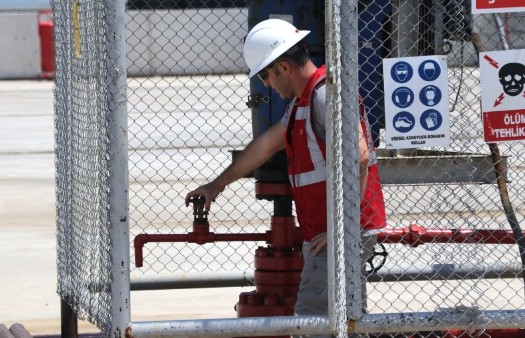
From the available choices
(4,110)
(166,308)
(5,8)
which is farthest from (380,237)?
(5,8)

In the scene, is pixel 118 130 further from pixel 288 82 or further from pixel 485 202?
pixel 485 202

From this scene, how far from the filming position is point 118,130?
4660 millimetres

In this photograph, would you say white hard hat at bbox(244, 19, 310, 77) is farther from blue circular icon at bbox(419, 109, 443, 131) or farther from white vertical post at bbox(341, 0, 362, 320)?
blue circular icon at bbox(419, 109, 443, 131)

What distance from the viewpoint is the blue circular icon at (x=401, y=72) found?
15.6ft

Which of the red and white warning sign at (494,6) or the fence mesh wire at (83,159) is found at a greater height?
the red and white warning sign at (494,6)

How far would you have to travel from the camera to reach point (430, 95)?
4785mm

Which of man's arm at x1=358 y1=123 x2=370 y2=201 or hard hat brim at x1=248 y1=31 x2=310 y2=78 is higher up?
hard hat brim at x1=248 y1=31 x2=310 y2=78

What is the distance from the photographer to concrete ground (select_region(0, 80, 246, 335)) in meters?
7.25

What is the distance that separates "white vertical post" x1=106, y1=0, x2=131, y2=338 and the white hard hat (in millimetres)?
641

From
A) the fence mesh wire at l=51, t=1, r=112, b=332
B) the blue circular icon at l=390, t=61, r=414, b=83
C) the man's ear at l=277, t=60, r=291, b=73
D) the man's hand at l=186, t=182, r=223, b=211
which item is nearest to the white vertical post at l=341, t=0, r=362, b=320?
the blue circular icon at l=390, t=61, r=414, b=83

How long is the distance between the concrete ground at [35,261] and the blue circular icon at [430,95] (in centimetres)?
280

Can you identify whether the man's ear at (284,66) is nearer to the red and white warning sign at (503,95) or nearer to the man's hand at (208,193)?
the man's hand at (208,193)

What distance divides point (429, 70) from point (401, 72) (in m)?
0.12

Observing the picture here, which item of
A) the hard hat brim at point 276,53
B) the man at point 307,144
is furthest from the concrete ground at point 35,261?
the hard hat brim at point 276,53
